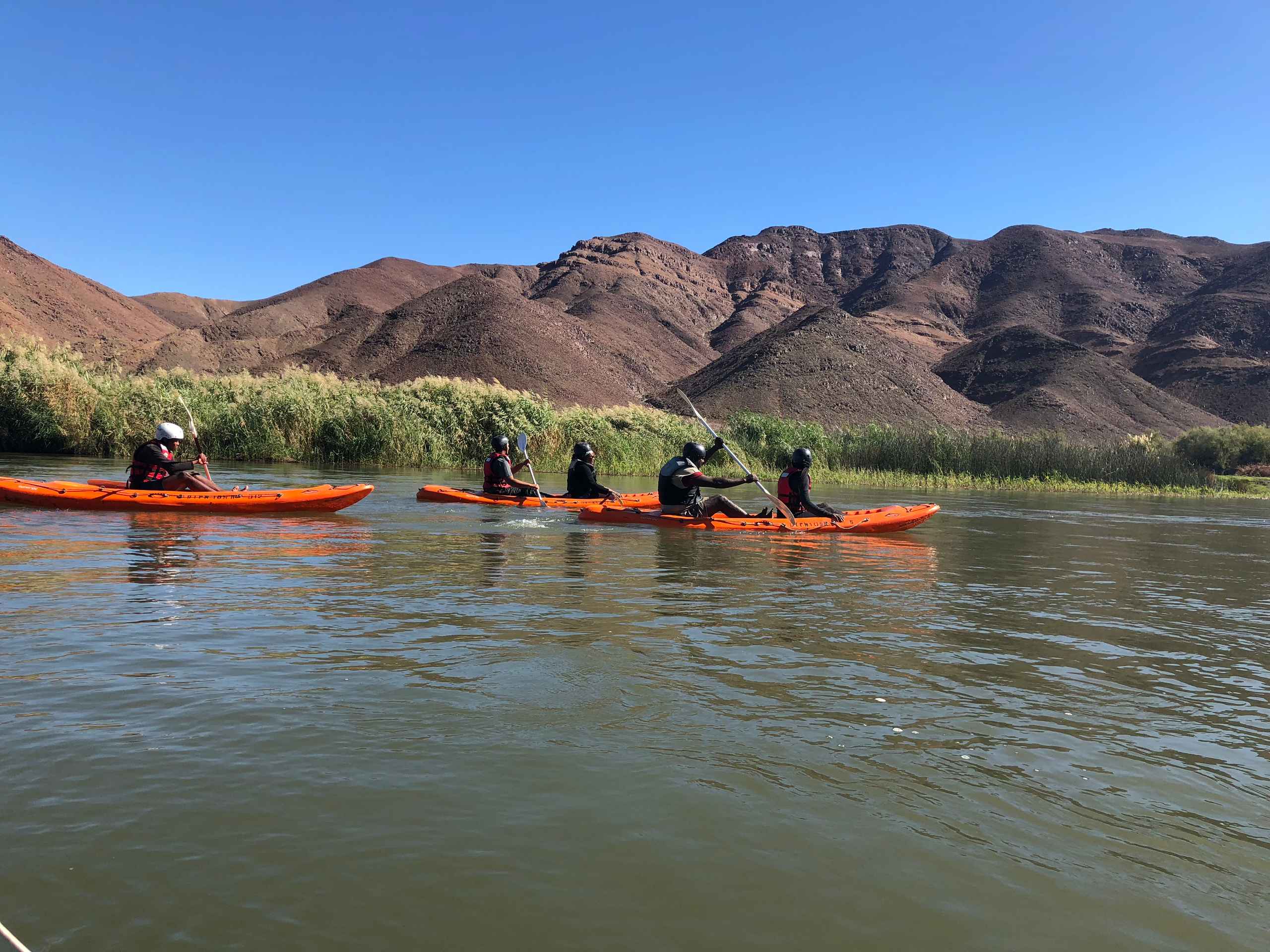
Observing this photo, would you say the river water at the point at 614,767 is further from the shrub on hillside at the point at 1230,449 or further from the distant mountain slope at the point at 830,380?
the distant mountain slope at the point at 830,380

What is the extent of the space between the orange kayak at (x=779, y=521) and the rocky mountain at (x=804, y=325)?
39.2 meters

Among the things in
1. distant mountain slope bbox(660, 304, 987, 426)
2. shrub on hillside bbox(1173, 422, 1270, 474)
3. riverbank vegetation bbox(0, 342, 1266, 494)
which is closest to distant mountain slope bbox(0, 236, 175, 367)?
distant mountain slope bbox(660, 304, 987, 426)

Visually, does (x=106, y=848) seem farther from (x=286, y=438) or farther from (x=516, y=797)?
(x=286, y=438)

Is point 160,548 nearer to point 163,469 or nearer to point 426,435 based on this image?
point 163,469

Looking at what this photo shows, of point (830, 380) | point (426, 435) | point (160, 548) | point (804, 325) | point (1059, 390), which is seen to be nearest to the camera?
point (160, 548)

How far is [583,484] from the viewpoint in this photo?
17.0m

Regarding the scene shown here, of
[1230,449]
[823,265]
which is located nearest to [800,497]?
[1230,449]

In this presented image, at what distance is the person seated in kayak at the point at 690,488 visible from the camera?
1478cm

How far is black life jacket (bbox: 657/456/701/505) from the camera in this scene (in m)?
15.0

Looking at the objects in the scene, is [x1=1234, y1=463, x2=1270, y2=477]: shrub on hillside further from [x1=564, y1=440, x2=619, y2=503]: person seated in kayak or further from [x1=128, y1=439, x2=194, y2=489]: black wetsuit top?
[x1=128, y1=439, x2=194, y2=489]: black wetsuit top

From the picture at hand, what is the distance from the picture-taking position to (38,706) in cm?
489

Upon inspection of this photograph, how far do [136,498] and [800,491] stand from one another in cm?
929

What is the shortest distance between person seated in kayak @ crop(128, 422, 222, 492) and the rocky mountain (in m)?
39.3

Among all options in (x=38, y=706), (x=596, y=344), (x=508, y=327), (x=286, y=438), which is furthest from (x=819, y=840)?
(x=596, y=344)
